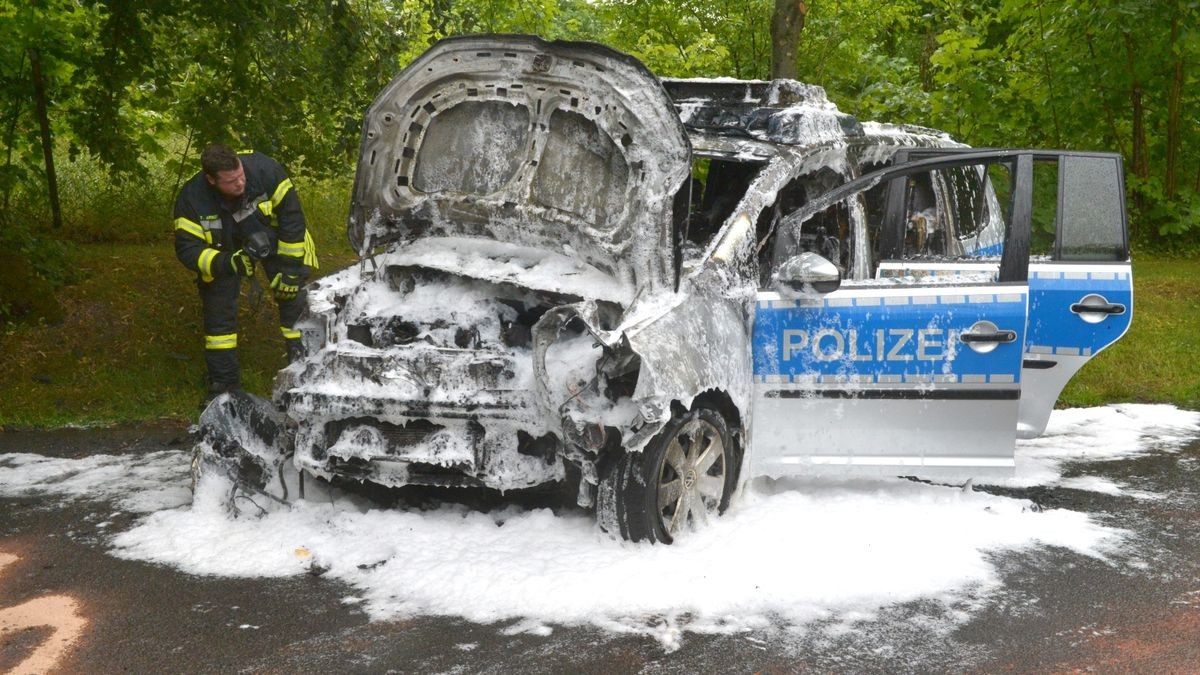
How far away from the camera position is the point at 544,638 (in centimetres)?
402

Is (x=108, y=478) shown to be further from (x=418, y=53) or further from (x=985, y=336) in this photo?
(x=418, y=53)

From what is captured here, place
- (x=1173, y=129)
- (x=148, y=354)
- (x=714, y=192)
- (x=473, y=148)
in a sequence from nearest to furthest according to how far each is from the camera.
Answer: (x=473, y=148) < (x=714, y=192) < (x=148, y=354) < (x=1173, y=129)

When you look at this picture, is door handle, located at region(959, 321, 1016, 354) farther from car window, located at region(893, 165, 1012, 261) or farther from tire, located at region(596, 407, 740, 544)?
tire, located at region(596, 407, 740, 544)

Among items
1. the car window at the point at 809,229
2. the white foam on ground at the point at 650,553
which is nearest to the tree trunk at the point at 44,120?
the white foam on ground at the point at 650,553

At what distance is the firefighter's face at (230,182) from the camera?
22.1 feet

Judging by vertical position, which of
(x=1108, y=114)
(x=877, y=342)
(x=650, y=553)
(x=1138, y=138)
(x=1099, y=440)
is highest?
(x=1108, y=114)

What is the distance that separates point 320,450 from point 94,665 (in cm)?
132

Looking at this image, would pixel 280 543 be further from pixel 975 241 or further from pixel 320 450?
pixel 975 241

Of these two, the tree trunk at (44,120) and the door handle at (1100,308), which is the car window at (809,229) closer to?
the door handle at (1100,308)

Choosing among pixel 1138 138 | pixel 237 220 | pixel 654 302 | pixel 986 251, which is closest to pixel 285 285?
pixel 237 220

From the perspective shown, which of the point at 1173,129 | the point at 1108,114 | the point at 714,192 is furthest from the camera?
the point at 1173,129

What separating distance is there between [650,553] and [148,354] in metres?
5.40

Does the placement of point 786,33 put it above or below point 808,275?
above

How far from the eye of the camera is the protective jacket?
680 centimetres
